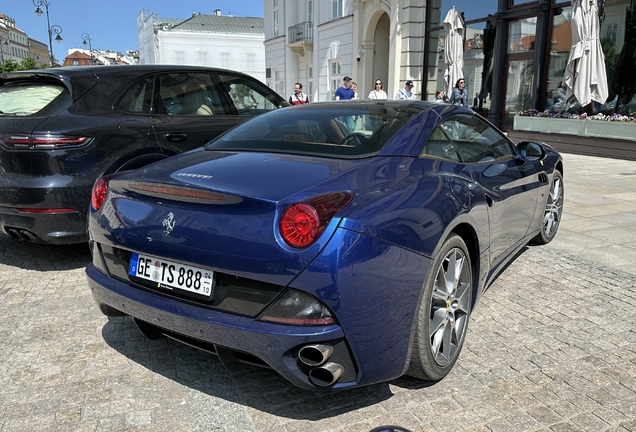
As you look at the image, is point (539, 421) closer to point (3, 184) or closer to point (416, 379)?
point (416, 379)

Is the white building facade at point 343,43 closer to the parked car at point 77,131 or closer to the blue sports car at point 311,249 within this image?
the parked car at point 77,131

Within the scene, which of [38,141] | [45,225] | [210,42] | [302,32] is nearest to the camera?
[38,141]

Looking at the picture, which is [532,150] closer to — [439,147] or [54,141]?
[439,147]

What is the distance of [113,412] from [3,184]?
100 inches

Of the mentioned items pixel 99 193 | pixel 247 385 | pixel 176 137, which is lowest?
pixel 247 385

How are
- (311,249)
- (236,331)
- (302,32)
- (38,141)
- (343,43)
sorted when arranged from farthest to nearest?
1. (302,32)
2. (343,43)
3. (38,141)
4. (236,331)
5. (311,249)

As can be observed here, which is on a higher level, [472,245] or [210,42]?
[210,42]

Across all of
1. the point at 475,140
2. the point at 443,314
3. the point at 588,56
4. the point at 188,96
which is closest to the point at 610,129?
the point at 588,56

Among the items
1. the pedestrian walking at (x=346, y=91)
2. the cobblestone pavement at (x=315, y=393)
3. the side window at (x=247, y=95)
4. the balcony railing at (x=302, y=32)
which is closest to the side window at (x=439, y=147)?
the cobblestone pavement at (x=315, y=393)

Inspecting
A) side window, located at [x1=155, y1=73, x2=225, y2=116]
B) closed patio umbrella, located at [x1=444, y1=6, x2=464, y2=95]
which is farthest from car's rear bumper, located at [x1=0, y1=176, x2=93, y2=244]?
closed patio umbrella, located at [x1=444, y1=6, x2=464, y2=95]

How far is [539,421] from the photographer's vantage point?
2.46m

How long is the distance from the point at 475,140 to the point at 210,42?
6821cm

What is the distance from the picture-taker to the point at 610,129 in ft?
39.6

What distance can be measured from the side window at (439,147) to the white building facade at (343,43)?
17.9 m
